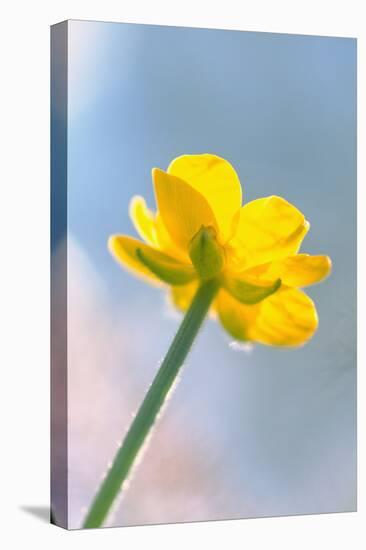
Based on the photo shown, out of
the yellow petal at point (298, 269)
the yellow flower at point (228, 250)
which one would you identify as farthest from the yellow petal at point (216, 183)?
Result: the yellow petal at point (298, 269)

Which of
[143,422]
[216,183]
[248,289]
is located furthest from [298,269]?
[143,422]

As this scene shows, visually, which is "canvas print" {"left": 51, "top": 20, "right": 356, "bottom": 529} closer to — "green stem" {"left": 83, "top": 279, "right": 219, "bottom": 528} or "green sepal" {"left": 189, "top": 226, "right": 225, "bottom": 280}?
"green sepal" {"left": 189, "top": 226, "right": 225, "bottom": 280}

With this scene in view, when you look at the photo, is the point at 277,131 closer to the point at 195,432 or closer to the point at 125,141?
the point at 125,141

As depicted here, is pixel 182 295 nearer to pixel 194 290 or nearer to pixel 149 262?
pixel 194 290

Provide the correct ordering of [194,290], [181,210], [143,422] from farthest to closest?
1. [194,290]
2. [181,210]
3. [143,422]

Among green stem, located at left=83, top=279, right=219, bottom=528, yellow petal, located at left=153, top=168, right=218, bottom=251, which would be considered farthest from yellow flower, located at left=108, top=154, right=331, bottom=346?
green stem, located at left=83, top=279, right=219, bottom=528

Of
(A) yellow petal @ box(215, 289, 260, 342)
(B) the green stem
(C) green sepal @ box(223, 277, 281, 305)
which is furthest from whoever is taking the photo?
(A) yellow petal @ box(215, 289, 260, 342)

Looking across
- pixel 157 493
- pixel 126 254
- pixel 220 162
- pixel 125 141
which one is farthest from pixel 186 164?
pixel 157 493
